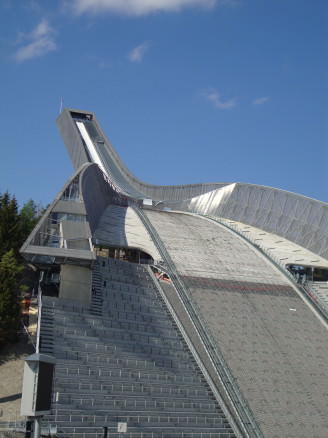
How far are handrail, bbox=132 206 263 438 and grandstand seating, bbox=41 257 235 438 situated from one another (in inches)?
25.3

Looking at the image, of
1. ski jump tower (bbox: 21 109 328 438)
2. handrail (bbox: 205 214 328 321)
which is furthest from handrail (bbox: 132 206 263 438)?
handrail (bbox: 205 214 328 321)

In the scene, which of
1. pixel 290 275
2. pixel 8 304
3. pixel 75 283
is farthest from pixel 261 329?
pixel 8 304

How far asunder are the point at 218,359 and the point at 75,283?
5850 mm

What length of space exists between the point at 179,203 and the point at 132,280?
78.8ft

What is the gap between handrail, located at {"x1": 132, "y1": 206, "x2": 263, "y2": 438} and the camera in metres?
18.8

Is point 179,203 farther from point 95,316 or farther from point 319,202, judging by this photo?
point 95,316

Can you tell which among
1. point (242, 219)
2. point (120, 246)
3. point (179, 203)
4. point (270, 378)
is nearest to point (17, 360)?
point (270, 378)

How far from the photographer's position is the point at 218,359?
71.4 ft

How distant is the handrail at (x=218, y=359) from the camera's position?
18812mm

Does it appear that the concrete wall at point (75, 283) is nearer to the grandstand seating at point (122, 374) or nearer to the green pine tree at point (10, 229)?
the grandstand seating at point (122, 374)

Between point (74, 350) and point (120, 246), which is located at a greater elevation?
point (120, 246)

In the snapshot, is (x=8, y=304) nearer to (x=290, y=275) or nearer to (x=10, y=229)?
(x=10, y=229)

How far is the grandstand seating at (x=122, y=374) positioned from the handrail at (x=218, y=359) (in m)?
0.64

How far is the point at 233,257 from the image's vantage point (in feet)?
108
